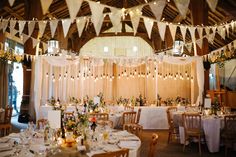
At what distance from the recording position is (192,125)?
6484 mm

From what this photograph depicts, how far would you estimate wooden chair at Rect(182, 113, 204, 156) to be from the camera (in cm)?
624

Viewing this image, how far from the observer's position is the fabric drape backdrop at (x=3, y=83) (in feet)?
35.3

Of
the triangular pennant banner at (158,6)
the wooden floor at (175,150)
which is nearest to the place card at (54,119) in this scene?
the triangular pennant banner at (158,6)

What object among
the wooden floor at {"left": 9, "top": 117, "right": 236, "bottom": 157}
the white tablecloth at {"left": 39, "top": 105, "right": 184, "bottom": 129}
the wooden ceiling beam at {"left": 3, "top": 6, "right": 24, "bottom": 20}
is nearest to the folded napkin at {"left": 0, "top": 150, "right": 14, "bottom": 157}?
the wooden floor at {"left": 9, "top": 117, "right": 236, "bottom": 157}

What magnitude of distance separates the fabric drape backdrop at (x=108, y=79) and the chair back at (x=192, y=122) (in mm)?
2972

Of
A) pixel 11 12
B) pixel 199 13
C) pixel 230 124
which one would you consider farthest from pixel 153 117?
pixel 11 12

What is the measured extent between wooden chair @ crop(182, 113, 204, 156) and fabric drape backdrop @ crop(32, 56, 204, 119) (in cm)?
298

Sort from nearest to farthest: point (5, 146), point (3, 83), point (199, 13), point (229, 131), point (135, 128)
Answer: point (5, 146) → point (135, 128) → point (229, 131) → point (199, 13) → point (3, 83)

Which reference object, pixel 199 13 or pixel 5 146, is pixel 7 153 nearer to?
pixel 5 146

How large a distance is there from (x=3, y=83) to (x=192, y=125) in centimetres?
791

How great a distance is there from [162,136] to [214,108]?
2064 mm

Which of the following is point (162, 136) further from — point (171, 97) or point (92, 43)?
point (92, 43)

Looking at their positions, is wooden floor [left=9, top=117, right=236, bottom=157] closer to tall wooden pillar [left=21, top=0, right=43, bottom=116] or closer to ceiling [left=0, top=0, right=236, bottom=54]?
ceiling [left=0, top=0, right=236, bottom=54]

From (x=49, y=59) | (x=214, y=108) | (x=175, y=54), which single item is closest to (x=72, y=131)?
(x=214, y=108)
